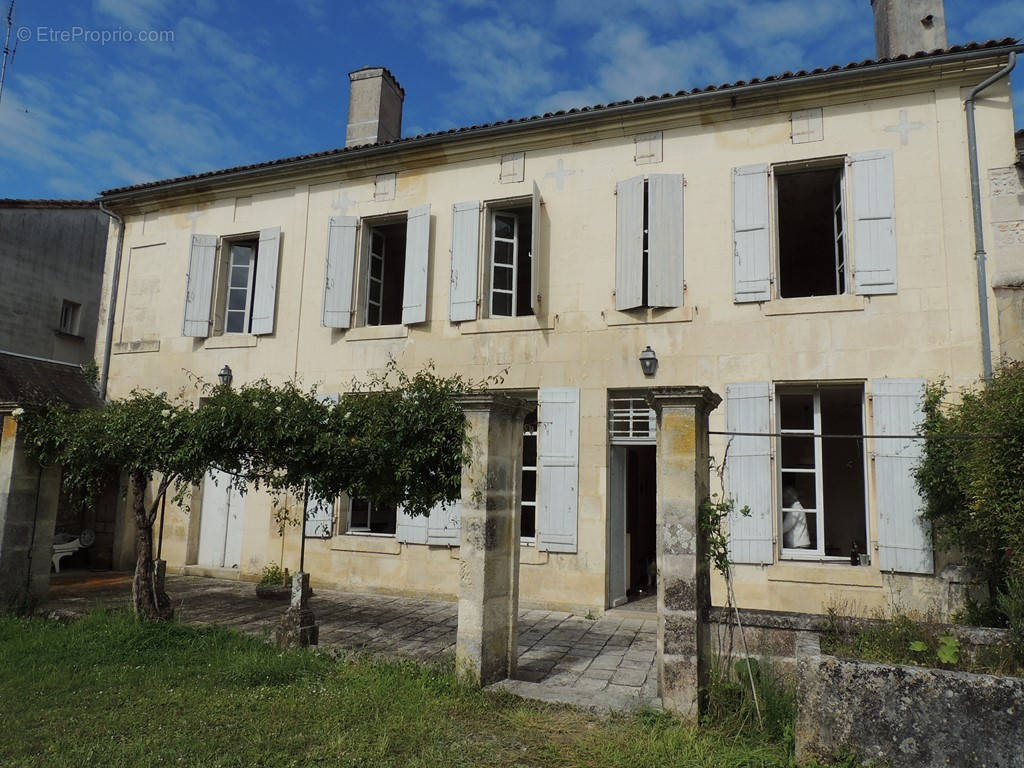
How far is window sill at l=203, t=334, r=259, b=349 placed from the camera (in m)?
9.67

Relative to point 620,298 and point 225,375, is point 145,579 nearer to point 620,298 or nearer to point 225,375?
point 225,375

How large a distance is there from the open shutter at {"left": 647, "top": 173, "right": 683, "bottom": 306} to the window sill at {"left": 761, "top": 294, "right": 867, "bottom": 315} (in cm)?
102

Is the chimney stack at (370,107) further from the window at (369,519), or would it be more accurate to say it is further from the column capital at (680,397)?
the column capital at (680,397)

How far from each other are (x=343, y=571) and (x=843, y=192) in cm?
772

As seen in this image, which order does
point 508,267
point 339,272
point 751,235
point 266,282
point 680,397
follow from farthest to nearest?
point 266,282, point 339,272, point 508,267, point 751,235, point 680,397

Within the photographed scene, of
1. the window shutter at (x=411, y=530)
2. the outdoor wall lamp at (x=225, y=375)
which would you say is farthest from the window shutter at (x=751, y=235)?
the outdoor wall lamp at (x=225, y=375)

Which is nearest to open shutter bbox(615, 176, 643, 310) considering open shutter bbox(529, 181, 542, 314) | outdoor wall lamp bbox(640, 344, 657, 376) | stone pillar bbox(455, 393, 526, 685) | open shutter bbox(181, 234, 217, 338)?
outdoor wall lamp bbox(640, 344, 657, 376)

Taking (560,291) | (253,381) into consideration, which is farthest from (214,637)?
(560,291)

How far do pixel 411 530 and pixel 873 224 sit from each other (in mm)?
6468

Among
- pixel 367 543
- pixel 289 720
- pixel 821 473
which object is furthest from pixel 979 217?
pixel 367 543

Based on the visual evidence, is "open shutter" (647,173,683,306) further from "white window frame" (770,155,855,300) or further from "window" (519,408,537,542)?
"window" (519,408,537,542)

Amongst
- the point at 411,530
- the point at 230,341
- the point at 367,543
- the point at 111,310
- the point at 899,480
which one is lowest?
the point at 367,543

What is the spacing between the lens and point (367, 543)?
870 cm

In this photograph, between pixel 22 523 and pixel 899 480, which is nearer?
pixel 899 480
